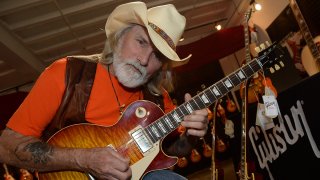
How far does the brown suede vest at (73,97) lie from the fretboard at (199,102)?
457 mm

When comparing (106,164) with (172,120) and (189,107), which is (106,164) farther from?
(189,107)

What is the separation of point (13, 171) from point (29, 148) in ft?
22.7

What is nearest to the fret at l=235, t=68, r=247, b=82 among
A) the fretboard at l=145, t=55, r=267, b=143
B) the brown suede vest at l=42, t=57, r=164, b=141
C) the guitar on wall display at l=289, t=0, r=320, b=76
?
the fretboard at l=145, t=55, r=267, b=143

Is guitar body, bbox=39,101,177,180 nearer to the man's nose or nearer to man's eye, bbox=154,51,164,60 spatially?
the man's nose

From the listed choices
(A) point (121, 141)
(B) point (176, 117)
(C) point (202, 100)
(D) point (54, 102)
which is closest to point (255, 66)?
(C) point (202, 100)

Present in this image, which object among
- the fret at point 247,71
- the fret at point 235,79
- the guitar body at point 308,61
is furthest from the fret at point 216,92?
the guitar body at point 308,61

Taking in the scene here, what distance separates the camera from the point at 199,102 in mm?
2002

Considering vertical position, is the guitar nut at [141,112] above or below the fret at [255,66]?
above

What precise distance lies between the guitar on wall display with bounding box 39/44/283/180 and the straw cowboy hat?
0.41m

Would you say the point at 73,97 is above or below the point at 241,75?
above

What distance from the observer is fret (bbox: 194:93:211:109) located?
6.57 ft

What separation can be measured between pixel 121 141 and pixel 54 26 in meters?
5.13

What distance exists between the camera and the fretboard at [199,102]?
1831mm

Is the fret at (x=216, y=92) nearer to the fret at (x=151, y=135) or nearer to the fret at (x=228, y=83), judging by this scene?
the fret at (x=228, y=83)
